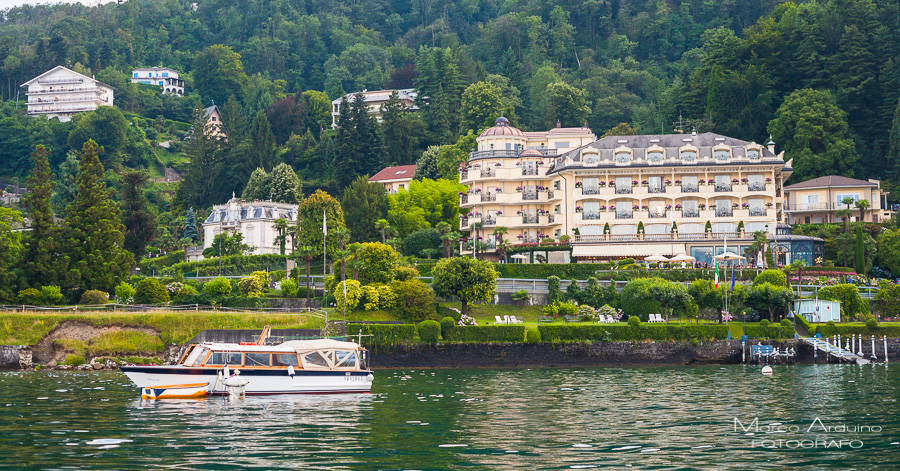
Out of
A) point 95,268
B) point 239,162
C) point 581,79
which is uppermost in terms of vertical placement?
point 581,79

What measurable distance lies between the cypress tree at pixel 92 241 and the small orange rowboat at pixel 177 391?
36553 mm

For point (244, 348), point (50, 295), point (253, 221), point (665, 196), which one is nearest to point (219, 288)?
point (50, 295)

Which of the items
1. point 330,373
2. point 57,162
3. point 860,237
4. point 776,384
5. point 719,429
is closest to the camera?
point 719,429

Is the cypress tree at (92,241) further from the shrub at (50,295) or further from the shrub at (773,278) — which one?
the shrub at (773,278)

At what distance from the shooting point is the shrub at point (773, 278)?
255 feet

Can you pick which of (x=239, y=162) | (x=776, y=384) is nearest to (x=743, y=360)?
(x=776, y=384)

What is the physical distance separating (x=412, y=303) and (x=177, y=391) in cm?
2862

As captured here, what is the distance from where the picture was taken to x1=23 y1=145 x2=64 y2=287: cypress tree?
74625mm

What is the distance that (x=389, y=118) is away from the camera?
468 feet

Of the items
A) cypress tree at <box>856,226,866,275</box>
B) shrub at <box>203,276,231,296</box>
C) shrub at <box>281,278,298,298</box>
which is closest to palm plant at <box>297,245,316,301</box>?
shrub at <box>281,278,298,298</box>

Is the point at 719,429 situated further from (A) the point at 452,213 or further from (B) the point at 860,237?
(A) the point at 452,213

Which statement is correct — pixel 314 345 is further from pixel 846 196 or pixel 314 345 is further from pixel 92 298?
pixel 846 196

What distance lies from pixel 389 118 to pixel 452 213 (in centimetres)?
3427

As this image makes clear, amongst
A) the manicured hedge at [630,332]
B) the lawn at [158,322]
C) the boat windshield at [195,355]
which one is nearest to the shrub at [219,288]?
the lawn at [158,322]
